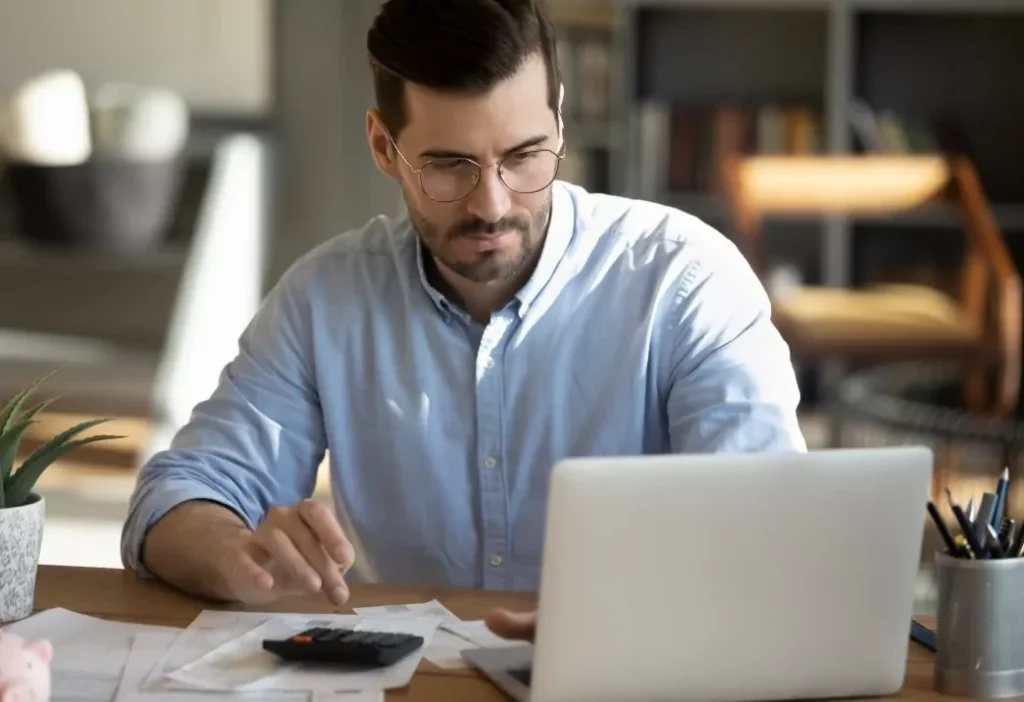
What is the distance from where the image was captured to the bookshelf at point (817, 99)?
4785 millimetres

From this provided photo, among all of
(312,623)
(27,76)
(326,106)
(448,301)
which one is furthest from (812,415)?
(312,623)

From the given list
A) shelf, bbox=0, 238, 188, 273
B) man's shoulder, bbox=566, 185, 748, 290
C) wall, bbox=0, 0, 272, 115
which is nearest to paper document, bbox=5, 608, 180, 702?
man's shoulder, bbox=566, 185, 748, 290

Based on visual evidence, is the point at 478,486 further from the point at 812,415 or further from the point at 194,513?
the point at 812,415

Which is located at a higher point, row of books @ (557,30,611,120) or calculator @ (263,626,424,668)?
row of books @ (557,30,611,120)

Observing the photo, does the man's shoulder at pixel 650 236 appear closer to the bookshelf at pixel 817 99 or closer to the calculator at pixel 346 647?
the calculator at pixel 346 647

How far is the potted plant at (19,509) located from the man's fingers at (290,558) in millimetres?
192

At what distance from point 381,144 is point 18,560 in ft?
2.08

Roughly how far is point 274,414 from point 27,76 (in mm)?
3324

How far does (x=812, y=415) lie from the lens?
15.9 ft

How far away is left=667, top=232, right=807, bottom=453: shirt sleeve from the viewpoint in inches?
56.1

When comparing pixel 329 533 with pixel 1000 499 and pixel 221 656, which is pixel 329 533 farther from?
pixel 1000 499

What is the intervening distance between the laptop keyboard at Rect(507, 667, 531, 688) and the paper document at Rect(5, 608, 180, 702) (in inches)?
11.1

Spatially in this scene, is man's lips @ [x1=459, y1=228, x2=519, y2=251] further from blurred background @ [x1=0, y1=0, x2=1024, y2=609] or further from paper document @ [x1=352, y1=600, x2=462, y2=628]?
blurred background @ [x1=0, y1=0, x2=1024, y2=609]

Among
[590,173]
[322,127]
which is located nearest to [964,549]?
[322,127]
